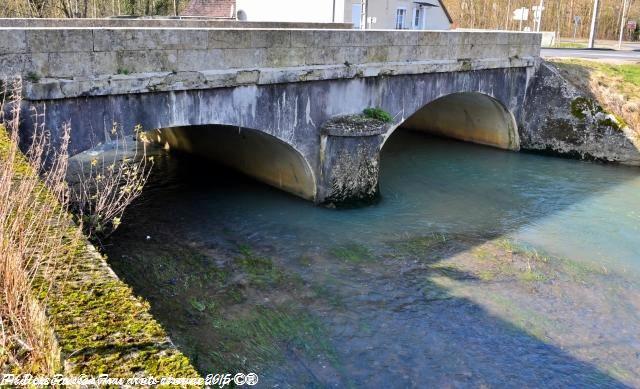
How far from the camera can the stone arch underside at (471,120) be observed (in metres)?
16.8

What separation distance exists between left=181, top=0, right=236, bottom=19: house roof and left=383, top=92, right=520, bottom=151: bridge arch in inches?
663

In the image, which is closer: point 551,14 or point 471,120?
point 471,120

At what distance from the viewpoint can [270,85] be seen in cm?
998

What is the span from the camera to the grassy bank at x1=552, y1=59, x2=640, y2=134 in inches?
626

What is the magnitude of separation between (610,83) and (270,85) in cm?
1173

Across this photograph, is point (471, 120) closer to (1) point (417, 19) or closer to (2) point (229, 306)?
(2) point (229, 306)

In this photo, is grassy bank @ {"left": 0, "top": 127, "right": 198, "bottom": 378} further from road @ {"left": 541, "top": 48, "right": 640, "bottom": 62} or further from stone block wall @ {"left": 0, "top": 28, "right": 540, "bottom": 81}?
road @ {"left": 541, "top": 48, "right": 640, "bottom": 62}

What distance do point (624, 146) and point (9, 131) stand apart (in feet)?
49.7

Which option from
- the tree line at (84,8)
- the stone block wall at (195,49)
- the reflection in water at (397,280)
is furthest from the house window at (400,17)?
the reflection in water at (397,280)

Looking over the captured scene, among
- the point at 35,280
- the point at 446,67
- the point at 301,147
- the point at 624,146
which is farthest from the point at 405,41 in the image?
the point at 35,280

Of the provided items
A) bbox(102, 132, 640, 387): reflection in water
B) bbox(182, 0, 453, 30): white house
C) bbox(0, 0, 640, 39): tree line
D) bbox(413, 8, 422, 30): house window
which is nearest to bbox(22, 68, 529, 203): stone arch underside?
bbox(102, 132, 640, 387): reflection in water

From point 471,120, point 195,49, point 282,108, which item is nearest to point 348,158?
point 282,108

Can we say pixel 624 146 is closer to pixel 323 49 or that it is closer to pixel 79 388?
pixel 323 49

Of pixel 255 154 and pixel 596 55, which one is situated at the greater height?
pixel 596 55
